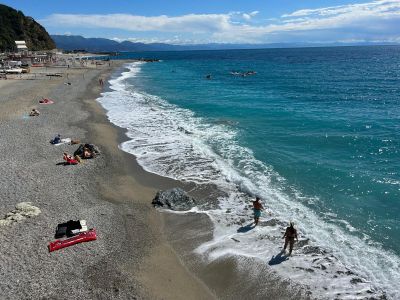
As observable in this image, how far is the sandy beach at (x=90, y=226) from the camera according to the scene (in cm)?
1239

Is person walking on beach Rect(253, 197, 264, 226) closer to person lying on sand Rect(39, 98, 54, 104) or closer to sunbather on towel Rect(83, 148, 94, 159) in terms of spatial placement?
sunbather on towel Rect(83, 148, 94, 159)

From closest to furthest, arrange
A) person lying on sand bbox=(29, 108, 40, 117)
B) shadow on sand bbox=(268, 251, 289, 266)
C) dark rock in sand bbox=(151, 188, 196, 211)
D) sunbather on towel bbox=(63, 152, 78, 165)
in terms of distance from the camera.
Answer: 1. shadow on sand bbox=(268, 251, 289, 266)
2. dark rock in sand bbox=(151, 188, 196, 211)
3. sunbather on towel bbox=(63, 152, 78, 165)
4. person lying on sand bbox=(29, 108, 40, 117)

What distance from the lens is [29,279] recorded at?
12.5 m

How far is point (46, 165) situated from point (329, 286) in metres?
18.2

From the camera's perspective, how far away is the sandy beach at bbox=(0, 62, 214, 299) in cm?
1239

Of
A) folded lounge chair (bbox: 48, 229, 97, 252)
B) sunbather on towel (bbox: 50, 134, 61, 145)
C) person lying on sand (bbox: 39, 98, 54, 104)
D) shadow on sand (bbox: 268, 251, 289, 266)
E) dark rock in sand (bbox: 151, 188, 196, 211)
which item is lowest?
shadow on sand (bbox: 268, 251, 289, 266)

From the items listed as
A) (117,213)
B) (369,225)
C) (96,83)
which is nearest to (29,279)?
(117,213)

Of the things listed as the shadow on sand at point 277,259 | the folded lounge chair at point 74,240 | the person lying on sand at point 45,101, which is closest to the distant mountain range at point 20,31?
the person lying on sand at point 45,101

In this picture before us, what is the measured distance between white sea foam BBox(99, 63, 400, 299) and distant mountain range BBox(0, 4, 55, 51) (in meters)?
127

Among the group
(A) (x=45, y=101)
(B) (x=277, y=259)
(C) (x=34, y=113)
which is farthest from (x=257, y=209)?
(A) (x=45, y=101)

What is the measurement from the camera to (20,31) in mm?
151000

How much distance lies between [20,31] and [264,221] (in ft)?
538

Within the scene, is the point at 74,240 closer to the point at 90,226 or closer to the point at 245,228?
the point at 90,226

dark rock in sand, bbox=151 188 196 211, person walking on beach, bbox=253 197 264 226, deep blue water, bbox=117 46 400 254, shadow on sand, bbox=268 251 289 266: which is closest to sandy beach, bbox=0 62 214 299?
dark rock in sand, bbox=151 188 196 211
